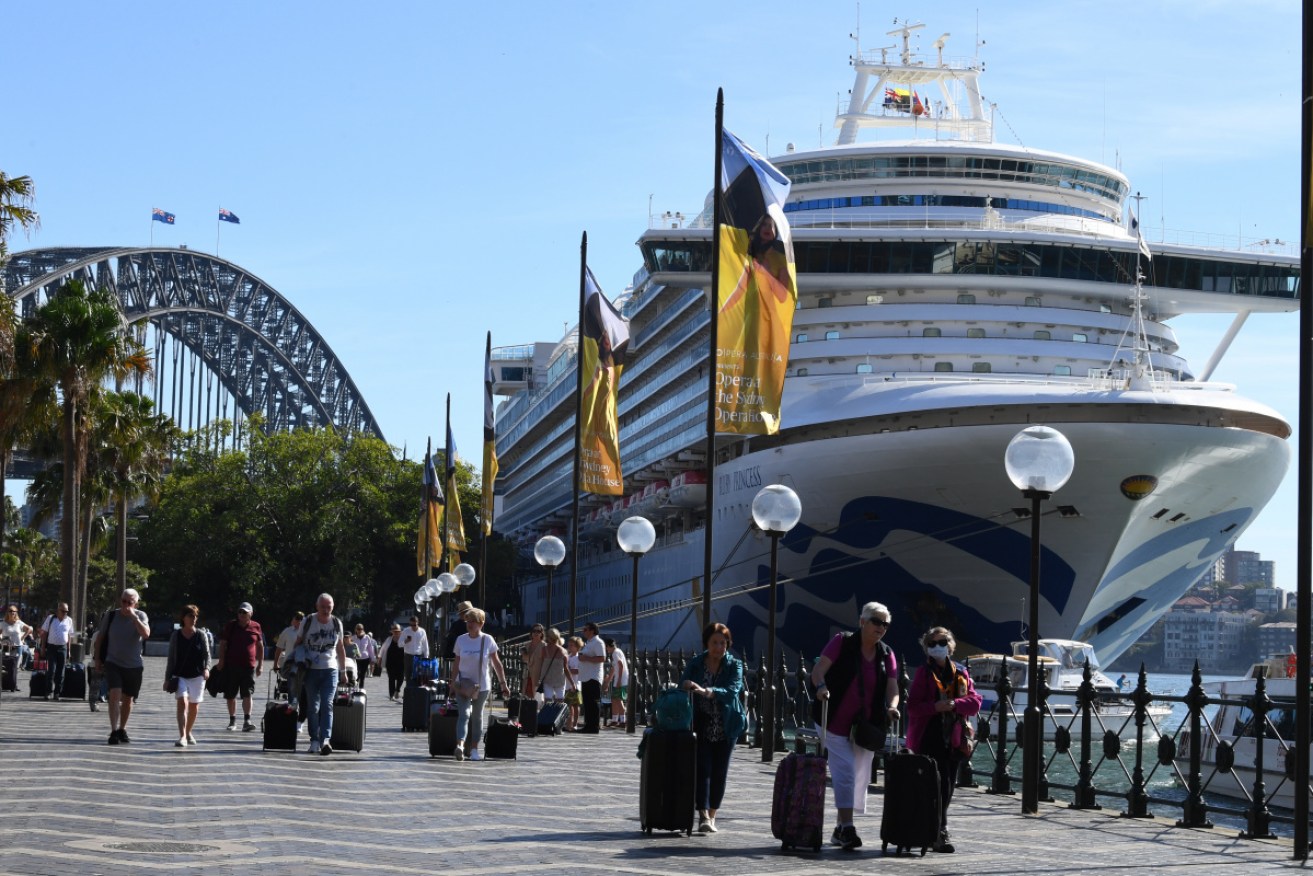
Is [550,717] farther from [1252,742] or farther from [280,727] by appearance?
[1252,742]

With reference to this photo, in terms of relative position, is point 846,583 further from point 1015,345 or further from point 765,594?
point 1015,345

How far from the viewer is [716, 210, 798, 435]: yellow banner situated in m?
20.3

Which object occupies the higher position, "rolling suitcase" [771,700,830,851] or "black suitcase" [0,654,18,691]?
"rolling suitcase" [771,700,830,851]

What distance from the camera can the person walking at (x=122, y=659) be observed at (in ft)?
63.0

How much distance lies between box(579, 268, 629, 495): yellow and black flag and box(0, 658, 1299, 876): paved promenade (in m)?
8.73

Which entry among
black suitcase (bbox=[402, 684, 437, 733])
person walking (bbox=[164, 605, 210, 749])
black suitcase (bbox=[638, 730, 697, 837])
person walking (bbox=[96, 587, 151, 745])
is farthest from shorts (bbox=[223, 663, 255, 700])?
black suitcase (bbox=[638, 730, 697, 837])

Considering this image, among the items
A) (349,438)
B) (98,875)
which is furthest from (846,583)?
(349,438)

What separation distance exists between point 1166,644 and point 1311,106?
18919cm

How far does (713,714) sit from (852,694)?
3.49ft

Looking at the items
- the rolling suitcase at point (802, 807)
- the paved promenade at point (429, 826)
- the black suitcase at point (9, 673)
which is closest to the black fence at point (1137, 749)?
the paved promenade at point (429, 826)

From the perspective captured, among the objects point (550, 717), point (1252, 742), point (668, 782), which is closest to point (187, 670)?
point (550, 717)

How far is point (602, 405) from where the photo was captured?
27734mm

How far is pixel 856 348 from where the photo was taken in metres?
41.3

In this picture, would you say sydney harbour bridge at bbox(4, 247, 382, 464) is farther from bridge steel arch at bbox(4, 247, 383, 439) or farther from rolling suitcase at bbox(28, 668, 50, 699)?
rolling suitcase at bbox(28, 668, 50, 699)
